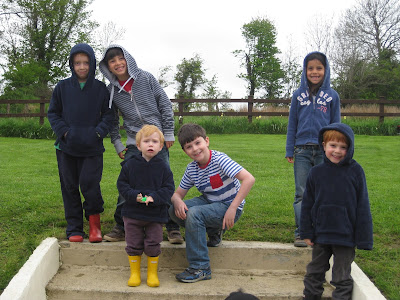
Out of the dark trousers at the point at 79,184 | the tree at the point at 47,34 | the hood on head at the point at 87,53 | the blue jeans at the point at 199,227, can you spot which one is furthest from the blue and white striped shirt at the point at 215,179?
the tree at the point at 47,34

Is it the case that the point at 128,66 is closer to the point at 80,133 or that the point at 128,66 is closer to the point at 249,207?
the point at 80,133

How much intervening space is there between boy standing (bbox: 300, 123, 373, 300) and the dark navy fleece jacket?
1.09 m

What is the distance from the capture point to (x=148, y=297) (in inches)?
136

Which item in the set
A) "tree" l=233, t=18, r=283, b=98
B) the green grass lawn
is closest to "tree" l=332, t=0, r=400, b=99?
"tree" l=233, t=18, r=283, b=98

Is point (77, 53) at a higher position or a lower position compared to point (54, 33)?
lower

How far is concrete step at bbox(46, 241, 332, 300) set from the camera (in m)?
3.57

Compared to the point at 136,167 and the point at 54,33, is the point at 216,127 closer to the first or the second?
the point at 136,167

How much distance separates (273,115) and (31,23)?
23294 millimetres

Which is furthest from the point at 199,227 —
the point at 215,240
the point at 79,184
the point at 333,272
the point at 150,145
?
the point at 79,184

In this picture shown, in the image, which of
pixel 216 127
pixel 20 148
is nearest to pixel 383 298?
pixel 20 148

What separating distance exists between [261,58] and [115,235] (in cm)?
4062

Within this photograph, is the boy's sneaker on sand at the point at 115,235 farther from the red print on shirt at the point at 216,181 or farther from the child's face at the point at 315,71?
the child's face at the point at 315,71

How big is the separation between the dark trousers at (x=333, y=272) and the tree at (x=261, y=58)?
1503 inches

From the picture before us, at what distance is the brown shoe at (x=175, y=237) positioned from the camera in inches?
161
